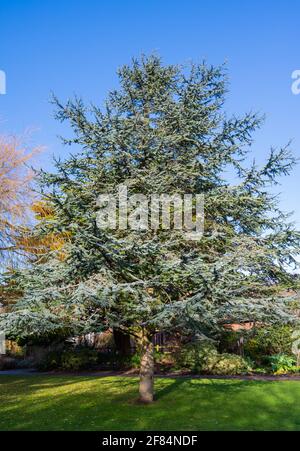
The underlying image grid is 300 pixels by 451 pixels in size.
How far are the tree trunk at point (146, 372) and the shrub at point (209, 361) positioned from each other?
20.4 ft

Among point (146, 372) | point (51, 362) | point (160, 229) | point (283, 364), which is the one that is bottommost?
point (51, 362)

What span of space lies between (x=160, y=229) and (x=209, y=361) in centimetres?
855

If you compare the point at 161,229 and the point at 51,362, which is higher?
the point at 161,229

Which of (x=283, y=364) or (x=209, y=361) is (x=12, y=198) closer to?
(x=209, y=361)

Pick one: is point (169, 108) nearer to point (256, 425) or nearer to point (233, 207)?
point (233, 207)

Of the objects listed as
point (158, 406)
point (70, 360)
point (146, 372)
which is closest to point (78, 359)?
point (70, 360)

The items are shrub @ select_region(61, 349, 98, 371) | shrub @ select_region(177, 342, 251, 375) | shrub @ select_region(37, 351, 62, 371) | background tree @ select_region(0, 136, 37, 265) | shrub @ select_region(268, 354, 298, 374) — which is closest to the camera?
background tree @ select_region(0, 136, 37, 265)

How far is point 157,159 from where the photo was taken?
11906mm

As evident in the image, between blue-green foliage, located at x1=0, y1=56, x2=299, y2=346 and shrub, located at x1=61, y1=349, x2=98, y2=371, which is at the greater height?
blue-green foliage, located at x1=0, y1=56, x2=299, y2=346

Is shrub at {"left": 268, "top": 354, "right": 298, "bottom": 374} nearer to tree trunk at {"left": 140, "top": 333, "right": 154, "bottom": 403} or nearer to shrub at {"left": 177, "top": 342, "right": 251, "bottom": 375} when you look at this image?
shrub at {"left": 177, "top": 342, "right": 251, "bottom": 375}

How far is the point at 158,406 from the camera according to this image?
35.2ft

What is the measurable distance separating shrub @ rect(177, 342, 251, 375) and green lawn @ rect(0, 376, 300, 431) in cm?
177

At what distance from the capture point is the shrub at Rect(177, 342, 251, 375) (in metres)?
16.8

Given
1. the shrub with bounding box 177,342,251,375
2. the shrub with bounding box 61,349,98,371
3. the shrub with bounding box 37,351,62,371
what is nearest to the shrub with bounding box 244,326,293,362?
the shrub with bounding box 177,342,251,375
